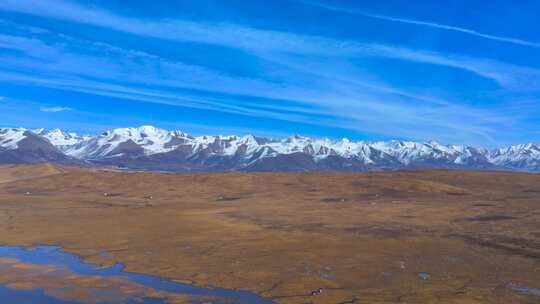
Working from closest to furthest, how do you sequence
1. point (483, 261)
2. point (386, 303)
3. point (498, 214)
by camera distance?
point (386, 303) → point (483, 261) → point (498, 214)

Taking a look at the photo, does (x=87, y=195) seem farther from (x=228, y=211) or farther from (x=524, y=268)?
(x=524, y=268)

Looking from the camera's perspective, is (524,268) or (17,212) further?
(17,212)

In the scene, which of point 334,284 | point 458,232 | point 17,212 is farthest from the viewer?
point 17,212

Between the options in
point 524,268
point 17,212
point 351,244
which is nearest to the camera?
point 524,268

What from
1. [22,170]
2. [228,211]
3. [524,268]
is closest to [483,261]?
[524,268]

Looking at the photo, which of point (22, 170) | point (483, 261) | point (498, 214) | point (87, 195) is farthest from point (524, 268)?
point (22, 170)

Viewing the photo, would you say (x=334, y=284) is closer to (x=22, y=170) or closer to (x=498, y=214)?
(x=498, y=214)
